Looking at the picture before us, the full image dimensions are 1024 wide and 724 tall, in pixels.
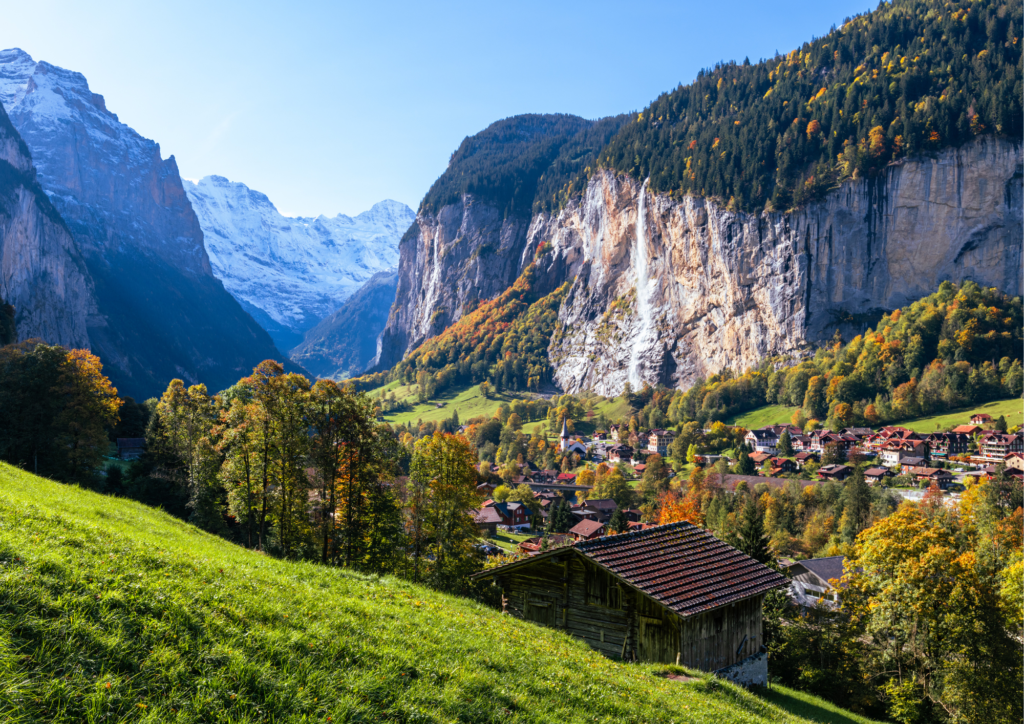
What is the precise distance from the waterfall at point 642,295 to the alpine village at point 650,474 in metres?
1.42

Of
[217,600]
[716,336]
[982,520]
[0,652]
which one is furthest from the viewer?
[716,336]

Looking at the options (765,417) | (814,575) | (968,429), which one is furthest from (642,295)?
(814,575)

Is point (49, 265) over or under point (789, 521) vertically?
over

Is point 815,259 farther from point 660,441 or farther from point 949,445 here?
point 660,441

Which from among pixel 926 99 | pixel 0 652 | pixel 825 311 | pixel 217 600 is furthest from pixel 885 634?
pixel 926 99

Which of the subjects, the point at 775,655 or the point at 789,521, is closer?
the point at 775,655

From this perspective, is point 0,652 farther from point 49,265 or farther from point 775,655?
point 49,265

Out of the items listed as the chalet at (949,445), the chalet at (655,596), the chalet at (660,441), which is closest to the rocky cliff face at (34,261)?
the chalet at (660,441)

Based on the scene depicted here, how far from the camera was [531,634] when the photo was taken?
12641 mm

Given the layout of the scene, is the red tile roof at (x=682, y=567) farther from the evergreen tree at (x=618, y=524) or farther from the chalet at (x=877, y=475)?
the chalet at (x=877, y=475)

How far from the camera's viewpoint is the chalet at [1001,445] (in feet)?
293

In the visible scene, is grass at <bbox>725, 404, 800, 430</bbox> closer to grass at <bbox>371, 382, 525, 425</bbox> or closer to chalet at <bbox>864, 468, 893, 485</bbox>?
chalet at <bbox>864, 468, 893, 485</bbox>

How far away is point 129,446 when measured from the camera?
57719 mm

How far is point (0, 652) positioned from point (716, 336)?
168 m
